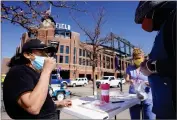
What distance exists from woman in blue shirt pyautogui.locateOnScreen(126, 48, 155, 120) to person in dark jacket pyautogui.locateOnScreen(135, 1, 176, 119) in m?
1.65

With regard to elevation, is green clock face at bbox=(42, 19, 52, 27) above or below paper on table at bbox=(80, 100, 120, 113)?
Result: above

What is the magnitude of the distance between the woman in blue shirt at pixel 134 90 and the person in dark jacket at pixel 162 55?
1.65 m

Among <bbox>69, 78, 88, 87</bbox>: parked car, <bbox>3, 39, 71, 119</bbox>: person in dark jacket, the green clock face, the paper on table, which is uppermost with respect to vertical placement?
the green clock face

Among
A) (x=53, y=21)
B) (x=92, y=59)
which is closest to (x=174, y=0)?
(x=53, y=21)

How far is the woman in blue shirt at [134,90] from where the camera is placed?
3293 millimetres

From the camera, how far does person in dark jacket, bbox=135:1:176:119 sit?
123 cm

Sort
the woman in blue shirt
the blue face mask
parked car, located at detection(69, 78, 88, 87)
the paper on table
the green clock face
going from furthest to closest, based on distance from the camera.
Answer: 1. parked car, located at detection(69, 78, 88, 87)
2. the green clock face
3. the woman in blue shirt
4. the blue face mask
5. the paper on table

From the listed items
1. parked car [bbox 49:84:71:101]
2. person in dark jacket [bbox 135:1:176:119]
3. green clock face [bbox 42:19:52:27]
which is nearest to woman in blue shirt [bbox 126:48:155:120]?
person in dark jacket [bbox 135:1:176:119]

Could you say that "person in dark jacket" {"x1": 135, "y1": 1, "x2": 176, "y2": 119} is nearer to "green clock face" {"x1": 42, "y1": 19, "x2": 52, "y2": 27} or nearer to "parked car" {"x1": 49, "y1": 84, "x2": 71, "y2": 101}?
"green clock face" {"x1": 42, "y1": 19, "x2": 52, "y2": 27}

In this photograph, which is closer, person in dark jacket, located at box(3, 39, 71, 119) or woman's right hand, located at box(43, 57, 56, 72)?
person in dark jacket, located at box(3, 39, 71, 119)

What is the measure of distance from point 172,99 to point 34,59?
5.06 ft

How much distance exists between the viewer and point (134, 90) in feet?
11.7

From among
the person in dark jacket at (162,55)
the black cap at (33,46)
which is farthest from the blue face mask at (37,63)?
the person in dark jacket at (162,55)

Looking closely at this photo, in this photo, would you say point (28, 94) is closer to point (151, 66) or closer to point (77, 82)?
point (151, 66)
